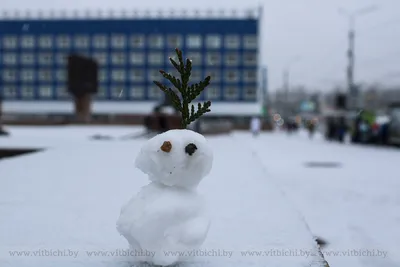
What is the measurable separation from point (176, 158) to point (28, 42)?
7612 cm

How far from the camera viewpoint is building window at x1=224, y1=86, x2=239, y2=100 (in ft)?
231

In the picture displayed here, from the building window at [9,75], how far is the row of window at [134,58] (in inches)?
44.6

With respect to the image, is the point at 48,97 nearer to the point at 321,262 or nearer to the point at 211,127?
the point at 211,127

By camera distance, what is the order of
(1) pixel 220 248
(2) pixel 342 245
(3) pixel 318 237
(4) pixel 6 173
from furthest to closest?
(4) pixel 6 173
(3) pixel 318 237
(2) pixel 342 245
(1) pixel 220 248

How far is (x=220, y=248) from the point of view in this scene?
504 centimetres

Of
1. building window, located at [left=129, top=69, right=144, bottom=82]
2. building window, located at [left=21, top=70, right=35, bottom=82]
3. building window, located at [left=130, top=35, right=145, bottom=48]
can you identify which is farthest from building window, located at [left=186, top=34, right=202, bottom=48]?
building window, located at [left=21, top=70, right=35, bottom=82]

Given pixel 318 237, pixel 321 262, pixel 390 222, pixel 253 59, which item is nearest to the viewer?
pixel 321 262

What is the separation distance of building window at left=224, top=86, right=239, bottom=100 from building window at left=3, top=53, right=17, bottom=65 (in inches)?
1307

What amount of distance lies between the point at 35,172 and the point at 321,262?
8.11 metres

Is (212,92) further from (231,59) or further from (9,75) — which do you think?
(9,75)

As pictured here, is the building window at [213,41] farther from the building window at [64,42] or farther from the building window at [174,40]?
the building window at [64,42]

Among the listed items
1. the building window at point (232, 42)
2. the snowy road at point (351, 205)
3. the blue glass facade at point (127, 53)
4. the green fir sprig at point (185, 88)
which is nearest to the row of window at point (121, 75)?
the blue glass facade at point (127, 53)

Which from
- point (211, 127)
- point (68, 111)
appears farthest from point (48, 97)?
point (211, 127)

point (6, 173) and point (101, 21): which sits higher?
point (101, 21)
